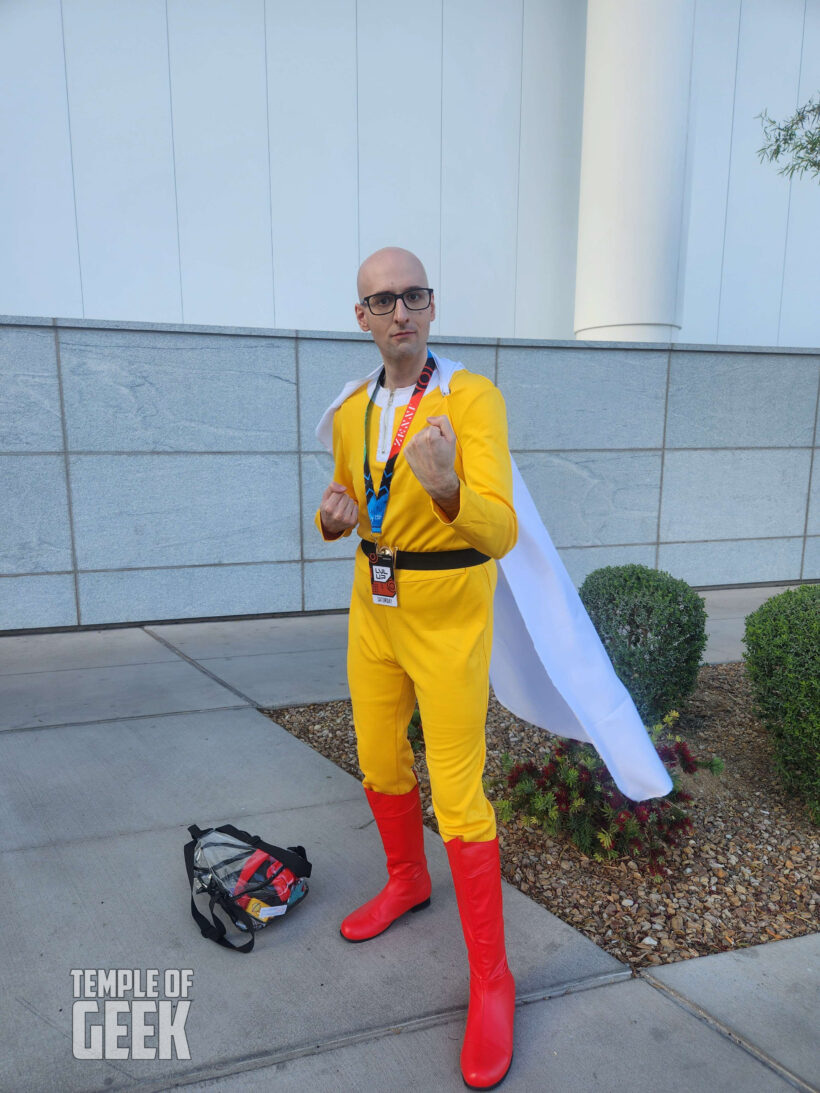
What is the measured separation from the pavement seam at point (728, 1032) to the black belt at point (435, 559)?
137 centimetres

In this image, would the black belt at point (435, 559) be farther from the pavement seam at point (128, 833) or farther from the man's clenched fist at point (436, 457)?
the pavement seam at point (128, 833)

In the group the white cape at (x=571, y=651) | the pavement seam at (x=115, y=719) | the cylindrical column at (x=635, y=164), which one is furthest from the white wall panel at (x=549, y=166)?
the white cape at (x=571, y=651)

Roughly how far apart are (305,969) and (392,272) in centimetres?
200

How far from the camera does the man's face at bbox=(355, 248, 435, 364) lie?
199cm

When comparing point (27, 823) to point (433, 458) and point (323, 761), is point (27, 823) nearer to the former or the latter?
point (323, 761)

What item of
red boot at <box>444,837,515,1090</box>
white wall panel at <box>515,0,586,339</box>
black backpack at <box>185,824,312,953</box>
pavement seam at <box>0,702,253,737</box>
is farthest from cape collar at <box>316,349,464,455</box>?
white wall panel at <box>515,0,586,339</box>

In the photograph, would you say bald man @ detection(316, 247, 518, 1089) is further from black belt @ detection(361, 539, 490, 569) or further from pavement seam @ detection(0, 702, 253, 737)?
pavement seam @ detection(0, 702, 253, 737)

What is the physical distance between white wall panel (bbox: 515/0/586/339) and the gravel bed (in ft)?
19.6

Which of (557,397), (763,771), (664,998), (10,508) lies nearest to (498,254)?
(557,397)

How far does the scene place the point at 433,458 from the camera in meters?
1.66

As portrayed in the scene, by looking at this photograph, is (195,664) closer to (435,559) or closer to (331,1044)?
(331,1044)

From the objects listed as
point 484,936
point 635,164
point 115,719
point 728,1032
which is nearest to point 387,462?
point 484,936

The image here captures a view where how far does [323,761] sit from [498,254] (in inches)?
254

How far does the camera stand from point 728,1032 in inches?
84.6
